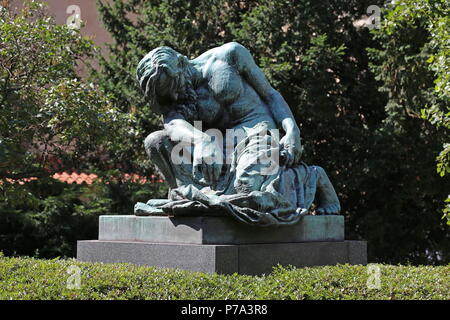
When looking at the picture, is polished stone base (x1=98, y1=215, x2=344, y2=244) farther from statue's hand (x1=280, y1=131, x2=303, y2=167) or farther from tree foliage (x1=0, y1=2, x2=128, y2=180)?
tree foliage (x1=0, y1=2, x2=128, y2=180)

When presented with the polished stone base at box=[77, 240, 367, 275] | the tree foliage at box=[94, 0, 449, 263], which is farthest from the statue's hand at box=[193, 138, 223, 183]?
the tree foliage at box=[94, 0, 449, 263]

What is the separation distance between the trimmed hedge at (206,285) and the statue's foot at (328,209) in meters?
1.57

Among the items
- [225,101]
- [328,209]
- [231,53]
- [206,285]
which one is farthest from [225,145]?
[206,285]

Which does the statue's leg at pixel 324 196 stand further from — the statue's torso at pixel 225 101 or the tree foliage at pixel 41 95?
the tree foliage at pixel 41 95

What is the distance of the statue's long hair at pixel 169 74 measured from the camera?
271 inches

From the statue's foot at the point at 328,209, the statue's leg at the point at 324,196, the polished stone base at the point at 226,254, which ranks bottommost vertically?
the polished stone base at the point at 226,254

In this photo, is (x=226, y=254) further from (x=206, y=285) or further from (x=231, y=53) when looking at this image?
(x=231, y=53)

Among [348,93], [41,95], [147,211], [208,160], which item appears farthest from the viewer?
[348,93]

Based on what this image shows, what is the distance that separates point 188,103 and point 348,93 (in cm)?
946

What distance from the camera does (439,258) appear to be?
1552 centimetres

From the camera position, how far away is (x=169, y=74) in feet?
22.5

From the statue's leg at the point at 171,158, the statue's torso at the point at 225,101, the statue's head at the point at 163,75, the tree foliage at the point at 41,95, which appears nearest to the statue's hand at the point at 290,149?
the statue's torso at the point at 225,101
